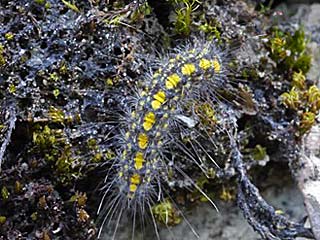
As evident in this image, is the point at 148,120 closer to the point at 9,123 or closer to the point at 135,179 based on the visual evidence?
the point at 135,179

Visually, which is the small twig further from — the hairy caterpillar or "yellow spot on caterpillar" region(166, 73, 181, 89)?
"yellow spot on caterpillar" region(166, 73, 181, 89)

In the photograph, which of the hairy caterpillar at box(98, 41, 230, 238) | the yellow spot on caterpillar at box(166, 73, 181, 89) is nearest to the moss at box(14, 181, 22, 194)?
the hairy caterpillar at box(98, 41, 230, 238)

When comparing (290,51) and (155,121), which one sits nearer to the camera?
(155,121)

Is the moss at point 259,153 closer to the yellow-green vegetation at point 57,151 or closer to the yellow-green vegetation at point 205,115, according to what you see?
the yellow-green vegetation at point 205,115

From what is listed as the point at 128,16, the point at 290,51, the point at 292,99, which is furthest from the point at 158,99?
the point at 290,51

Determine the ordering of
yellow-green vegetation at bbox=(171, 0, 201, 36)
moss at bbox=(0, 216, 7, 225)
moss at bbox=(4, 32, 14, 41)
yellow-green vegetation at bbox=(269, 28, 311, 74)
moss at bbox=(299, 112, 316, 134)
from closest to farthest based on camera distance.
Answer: moss at bbox=(0, 216, 7, 225), moss at bbox=(4, 32, 14, 41), yellow-green vegetation at bbox=(171, 0, 201, 36), moss at bbox=(299, 112, 316, 134), yellow-green vegetation at bbox=(269, 28, 311, 74)

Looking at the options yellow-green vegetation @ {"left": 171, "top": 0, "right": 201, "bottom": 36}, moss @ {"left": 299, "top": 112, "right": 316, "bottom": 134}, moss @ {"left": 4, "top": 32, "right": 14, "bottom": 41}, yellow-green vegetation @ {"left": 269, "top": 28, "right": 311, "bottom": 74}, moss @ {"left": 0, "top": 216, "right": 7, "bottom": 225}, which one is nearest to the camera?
moss @ {"left": 0, "top": 216, "right": 7, "bottom": 225}

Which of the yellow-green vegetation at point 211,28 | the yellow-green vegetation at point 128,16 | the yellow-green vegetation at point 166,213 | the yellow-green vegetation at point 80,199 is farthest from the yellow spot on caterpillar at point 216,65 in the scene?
the yellow-green vegetation at point 80,199
